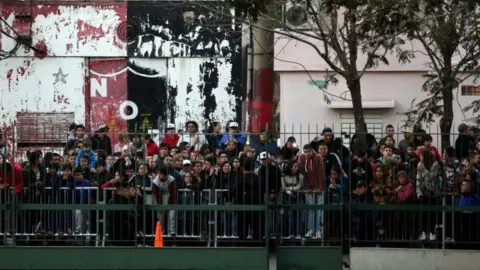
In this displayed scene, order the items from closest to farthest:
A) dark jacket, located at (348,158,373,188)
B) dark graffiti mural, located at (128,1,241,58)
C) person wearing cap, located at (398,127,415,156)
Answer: dark jacket, located at (348,158,373,188)
person wearing cap, located at (398,127,415,156)
dark graffiti mural, located at (128,1,241,58)

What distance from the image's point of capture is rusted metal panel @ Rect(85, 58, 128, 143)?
28.3m

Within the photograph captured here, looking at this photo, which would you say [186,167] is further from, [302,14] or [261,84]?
[261,84]

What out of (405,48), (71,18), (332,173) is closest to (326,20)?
(405,48)

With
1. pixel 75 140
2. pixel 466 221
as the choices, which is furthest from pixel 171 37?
pixel 466 221

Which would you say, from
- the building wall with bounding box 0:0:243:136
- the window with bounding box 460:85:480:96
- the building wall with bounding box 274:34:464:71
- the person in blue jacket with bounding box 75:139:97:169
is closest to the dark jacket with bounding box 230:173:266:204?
the person in blue jacket with bounding box 75:139:97:169

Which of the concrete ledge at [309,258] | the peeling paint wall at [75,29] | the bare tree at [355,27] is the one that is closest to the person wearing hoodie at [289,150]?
the bare tree at [355,27]

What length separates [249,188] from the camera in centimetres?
1666

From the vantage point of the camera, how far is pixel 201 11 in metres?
27.6

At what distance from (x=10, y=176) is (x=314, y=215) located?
4.54 meters

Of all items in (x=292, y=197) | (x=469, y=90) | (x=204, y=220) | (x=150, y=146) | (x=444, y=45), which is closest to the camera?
(x=204, y=220)

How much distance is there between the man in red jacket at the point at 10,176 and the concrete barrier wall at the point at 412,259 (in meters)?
5.04

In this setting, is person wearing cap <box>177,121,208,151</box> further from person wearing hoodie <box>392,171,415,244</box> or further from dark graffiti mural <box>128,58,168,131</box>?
dark graffiti mural <box>128,58,168,131</box>

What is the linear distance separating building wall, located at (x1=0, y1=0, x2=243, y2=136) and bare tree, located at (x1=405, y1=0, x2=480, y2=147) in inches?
250

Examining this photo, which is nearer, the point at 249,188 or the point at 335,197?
the point at 249,188
